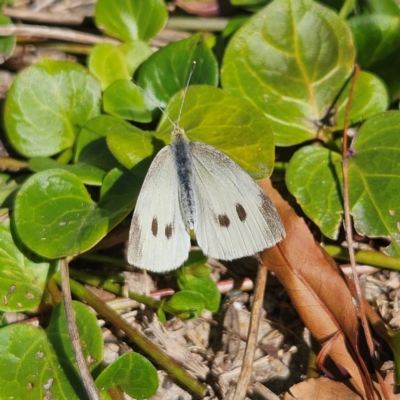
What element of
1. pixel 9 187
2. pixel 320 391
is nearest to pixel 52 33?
pixel 9 187

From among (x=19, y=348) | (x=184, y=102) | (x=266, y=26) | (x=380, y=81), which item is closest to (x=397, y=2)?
(x=380, y=81)

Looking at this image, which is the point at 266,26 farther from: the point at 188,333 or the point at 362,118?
the point at 188,333

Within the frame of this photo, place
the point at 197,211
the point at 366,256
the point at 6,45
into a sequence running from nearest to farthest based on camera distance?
1. the point at 197,211
2. the point at 366,256
3. the point at 6,45

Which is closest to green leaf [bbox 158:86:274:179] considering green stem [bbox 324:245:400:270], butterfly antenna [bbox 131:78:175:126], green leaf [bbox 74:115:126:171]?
butterfly antenna [bbox 131:78:175:126]

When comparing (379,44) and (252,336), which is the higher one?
(379,44)

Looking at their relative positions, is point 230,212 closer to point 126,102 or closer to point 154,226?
point 154,226

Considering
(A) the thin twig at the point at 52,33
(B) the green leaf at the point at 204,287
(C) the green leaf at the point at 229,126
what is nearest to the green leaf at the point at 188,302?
(B) the green leaf at the point at 204,287

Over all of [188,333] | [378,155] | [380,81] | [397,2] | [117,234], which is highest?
[397,2]
